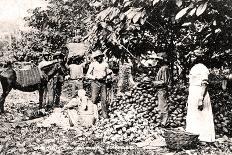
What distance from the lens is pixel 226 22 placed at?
22.5ft

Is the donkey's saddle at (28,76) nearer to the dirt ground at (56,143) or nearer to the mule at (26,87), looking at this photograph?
the mule at (26,87)

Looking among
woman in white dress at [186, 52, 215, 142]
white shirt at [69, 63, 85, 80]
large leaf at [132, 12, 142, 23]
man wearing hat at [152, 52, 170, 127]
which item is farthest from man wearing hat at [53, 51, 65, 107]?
large leaf at [132, 12, 142, 23]

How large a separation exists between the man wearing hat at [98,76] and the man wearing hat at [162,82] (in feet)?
5.30

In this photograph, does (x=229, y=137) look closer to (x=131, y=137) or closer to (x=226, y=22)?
(x=131, y=137)

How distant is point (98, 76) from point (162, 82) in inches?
73.2

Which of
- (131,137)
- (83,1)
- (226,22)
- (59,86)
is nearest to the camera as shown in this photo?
(226,22)

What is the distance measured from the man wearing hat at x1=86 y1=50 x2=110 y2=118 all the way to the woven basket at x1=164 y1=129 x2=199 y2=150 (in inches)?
115

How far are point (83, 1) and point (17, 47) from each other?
4.72 meters

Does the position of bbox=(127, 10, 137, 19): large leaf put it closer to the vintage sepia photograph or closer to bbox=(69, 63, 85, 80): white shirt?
the vintage sepia photograph

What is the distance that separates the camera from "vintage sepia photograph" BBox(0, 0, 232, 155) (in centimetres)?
669

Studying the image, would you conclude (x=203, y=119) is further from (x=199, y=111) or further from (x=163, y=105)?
(x=163, y=105)

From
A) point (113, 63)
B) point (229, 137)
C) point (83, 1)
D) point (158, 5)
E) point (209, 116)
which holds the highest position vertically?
point (83, 1)

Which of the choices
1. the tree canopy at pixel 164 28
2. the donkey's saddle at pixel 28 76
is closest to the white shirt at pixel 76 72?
the donkey's saddle at pixel 28 76

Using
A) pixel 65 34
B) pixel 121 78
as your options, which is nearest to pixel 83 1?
pixel 65 34
